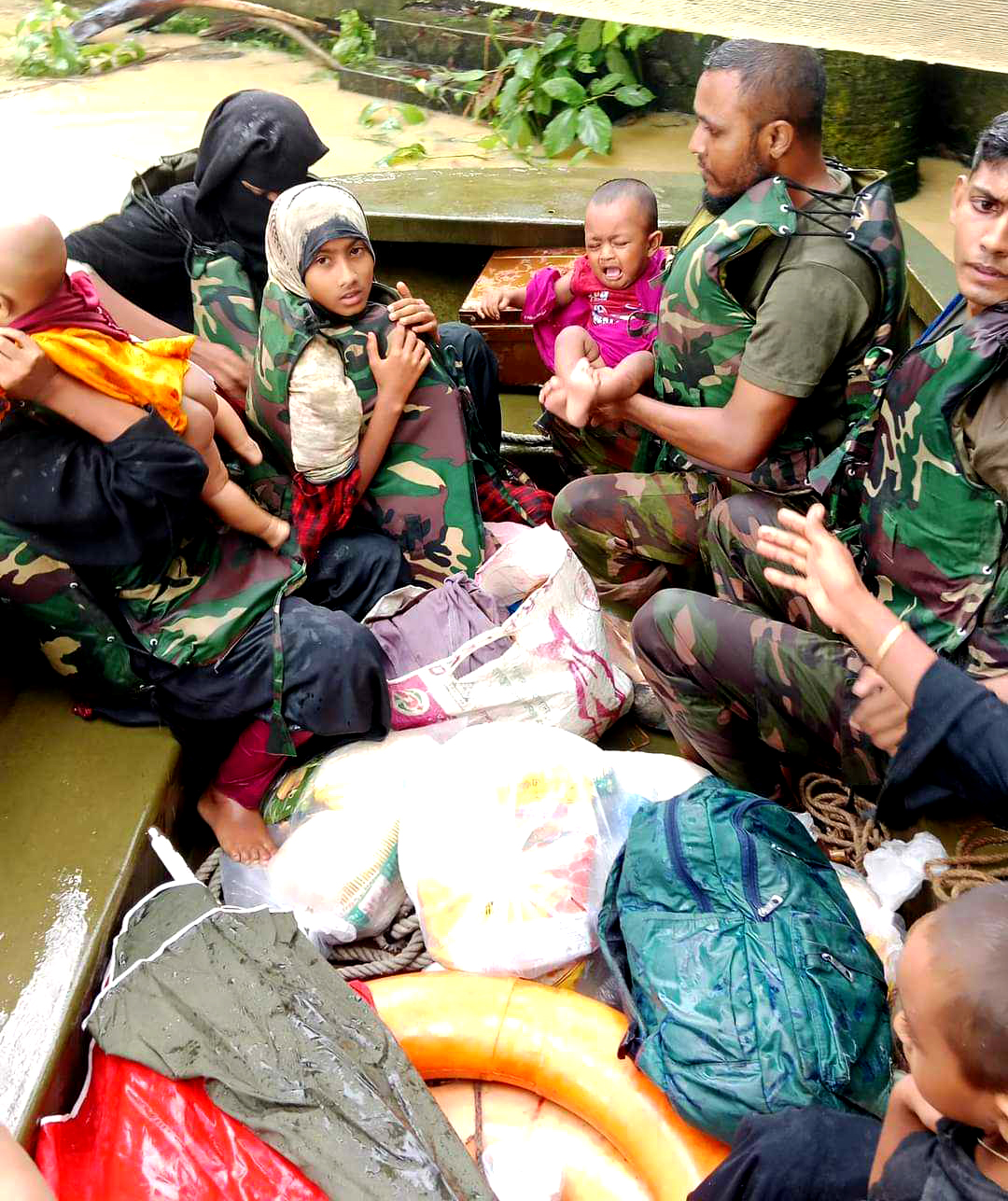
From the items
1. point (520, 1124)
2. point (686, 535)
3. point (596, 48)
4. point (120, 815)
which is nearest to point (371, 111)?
point (596, 48)

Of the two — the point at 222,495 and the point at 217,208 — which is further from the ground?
the point at 217,208

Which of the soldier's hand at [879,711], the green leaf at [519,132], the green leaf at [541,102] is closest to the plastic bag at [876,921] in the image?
the soldier's hand at [879,711]

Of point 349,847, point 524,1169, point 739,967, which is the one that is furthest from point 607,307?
point 524,1169

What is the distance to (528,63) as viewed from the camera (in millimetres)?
7621

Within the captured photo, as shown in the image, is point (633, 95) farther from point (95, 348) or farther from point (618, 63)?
point (95, 348)

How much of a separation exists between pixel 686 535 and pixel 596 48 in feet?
19.4

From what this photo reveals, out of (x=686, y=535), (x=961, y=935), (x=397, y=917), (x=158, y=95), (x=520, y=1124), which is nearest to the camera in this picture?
(x=961, y=935)

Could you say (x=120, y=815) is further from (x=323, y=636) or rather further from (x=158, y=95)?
(x=158, y=95)

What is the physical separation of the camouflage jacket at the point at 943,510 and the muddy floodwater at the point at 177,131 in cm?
454

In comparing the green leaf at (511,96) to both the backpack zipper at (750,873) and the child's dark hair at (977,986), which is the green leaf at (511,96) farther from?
the child's dark hair at (977,986)

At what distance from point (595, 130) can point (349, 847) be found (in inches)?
242

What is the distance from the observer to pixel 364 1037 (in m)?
1.99

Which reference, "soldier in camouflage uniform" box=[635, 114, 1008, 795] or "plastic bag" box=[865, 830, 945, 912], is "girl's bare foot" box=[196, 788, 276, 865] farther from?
"plastic bag" box=[865, 830, 945, 912]

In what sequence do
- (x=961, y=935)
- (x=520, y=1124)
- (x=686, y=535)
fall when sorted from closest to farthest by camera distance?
(x=961, y=935), (x=520, y=1124), (x=686, y=535)
